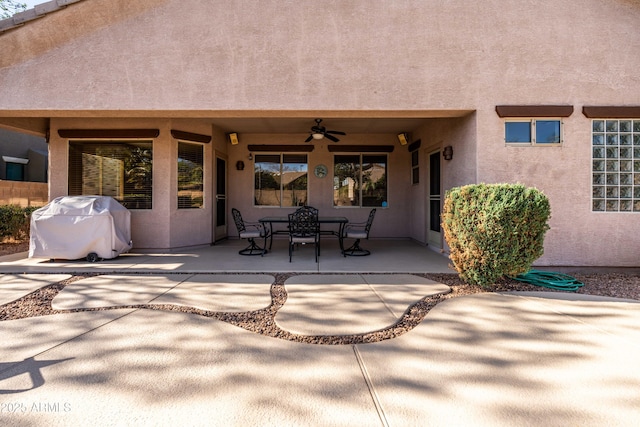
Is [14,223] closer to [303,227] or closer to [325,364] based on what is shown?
[303,227]

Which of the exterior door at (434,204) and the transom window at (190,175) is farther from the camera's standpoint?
the transom window at (190,175)

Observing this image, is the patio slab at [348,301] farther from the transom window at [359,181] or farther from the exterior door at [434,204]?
the transom window at [359,181]

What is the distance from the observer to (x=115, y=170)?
6.50 meters

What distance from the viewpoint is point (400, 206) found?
858cm

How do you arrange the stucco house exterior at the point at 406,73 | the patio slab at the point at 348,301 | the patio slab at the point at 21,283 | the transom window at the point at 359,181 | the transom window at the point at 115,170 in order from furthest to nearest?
the transom window at the point at 359,181 → the transom window at the point at 115,170 → the stucco house exterior at the point at 406,73 → the patio slab at the point at 21,283 → the patio slab at the point at 348,301

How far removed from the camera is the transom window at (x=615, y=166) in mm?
4750

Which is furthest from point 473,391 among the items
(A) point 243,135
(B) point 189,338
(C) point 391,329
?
(A) point 243,135

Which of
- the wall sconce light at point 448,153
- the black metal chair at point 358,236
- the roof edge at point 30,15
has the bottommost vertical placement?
the black metal chair at point 358,236

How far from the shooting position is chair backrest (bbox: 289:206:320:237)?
550 centimetres

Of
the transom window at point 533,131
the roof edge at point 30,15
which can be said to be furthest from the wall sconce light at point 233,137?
the transom window at point 533,131

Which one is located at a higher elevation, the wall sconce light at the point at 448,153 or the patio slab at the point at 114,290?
the wall sconce light at the point at 448,153

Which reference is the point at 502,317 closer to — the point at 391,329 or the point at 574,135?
the point at 391,329

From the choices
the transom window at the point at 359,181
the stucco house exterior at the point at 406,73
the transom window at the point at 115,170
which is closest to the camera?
the stucco house exterior at the point at 406,73

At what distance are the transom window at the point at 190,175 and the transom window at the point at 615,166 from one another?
7032 mm
